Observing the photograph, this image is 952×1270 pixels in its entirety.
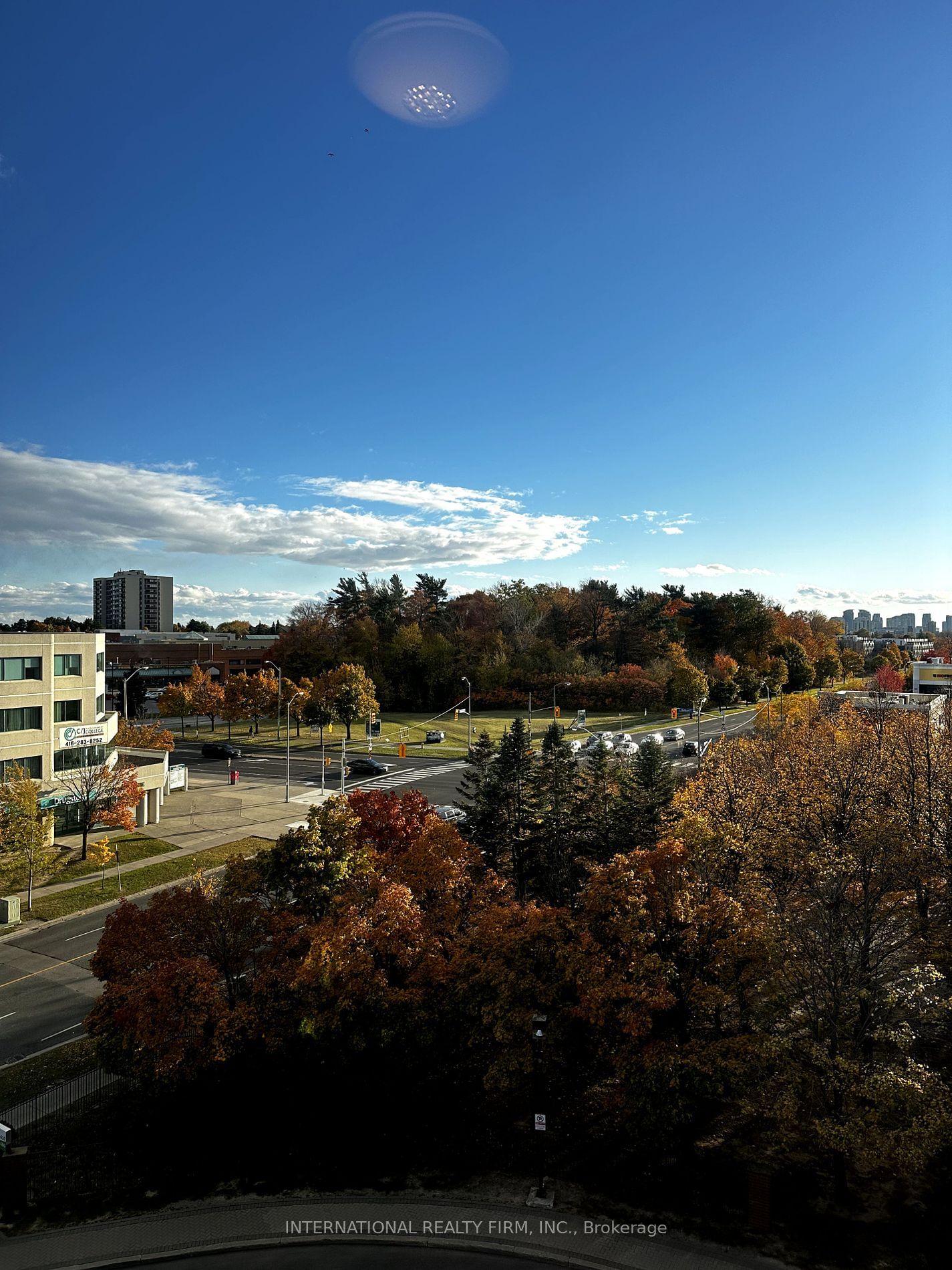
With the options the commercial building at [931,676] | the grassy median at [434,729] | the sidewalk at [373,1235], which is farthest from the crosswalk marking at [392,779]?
the commercial building at [931,676]

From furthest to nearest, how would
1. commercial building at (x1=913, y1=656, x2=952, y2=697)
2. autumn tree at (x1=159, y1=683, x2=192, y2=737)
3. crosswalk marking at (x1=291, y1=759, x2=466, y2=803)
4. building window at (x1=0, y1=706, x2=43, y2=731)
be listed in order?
commercial building at (x1=913, y1=656, x2=952, y2=697), autumn tree at (x1=159, y1=683, x2=192, y2=737), crosswalk marking at (x1=291, y1=759, x2=466, y2=803), building window at (x1=0, y1=706, x2=43, y2=731)

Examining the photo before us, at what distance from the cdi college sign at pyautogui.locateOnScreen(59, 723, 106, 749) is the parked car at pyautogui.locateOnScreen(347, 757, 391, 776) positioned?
20197mm

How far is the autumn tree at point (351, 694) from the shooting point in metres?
68.2

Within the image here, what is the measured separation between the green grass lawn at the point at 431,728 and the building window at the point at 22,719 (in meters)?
31.9

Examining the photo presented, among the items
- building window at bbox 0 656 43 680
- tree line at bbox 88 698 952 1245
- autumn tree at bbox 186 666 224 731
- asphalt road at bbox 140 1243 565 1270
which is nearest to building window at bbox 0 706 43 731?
building window at bbox 0 656 43 680

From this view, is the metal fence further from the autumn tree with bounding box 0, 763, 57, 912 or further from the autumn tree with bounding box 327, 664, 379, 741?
the autumn tree with bounding box 327, 664, 379, 741

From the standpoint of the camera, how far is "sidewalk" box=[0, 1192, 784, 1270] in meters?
13.2

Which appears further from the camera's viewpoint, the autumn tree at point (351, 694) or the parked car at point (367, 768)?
the autumn tree at point (351, 694)

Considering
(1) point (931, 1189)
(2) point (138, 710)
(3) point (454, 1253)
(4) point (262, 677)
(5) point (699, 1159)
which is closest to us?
(3) point (454, 1253)

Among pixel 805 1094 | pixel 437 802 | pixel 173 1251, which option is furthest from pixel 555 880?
pixel 437 802

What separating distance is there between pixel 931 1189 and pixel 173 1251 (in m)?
14.7

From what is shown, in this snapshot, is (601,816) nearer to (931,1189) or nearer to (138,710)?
(931,1189)

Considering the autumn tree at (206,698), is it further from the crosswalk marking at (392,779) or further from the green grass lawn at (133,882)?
the green grass lawn at (133,882)

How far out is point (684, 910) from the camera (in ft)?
53.1
